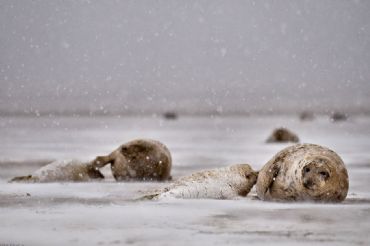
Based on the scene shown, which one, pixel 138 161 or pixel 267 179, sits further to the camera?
pixel 138 161

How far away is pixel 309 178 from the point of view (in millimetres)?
7824

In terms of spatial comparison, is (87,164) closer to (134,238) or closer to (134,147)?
(134,147)

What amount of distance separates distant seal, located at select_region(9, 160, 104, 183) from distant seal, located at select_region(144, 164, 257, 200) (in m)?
2.50

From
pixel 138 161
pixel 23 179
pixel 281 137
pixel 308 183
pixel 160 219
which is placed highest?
pixel 281 137

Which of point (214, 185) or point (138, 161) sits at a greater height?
point (138, 161)

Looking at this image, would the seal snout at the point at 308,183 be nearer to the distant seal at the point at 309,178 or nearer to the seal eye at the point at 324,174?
the distant seal at the point at 309,178

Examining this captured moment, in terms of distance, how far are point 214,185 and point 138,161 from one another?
246 centimetres

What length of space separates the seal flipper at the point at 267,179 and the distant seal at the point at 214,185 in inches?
14.9

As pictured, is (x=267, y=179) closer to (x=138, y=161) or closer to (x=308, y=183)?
(x=308, y=183)

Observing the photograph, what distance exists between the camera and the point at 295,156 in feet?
26.5

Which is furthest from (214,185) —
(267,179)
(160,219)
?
(160,219)

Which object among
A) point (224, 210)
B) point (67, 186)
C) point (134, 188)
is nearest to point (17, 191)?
point (67, 186)

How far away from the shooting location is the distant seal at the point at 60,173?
10.4 m

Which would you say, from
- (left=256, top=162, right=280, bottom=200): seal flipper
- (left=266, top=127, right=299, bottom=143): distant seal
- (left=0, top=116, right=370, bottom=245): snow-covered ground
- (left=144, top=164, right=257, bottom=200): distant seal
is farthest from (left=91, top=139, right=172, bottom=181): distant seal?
(left=266, top=127, right=299, bottom=143): distant seal
